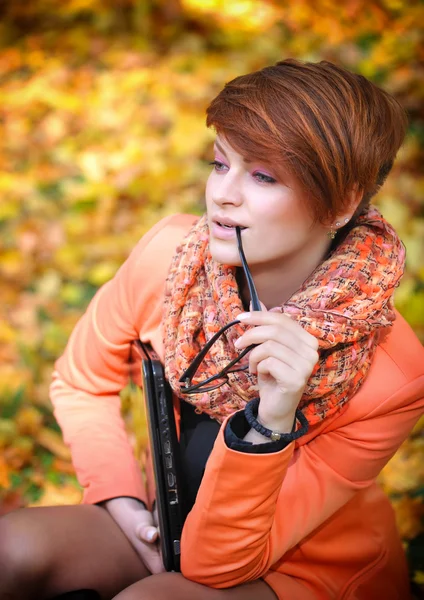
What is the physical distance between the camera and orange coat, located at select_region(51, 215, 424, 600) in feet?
4.32

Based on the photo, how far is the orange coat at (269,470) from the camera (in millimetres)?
1316

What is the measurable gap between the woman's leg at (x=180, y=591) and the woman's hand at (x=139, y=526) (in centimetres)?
13

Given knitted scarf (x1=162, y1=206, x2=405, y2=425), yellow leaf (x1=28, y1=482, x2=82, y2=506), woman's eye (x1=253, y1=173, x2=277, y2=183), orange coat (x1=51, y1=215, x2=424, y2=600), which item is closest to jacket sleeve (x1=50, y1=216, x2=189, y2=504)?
orange coat (x1=51, y1=215, x2=424, y2=600)

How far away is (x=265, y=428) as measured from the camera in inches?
49.9

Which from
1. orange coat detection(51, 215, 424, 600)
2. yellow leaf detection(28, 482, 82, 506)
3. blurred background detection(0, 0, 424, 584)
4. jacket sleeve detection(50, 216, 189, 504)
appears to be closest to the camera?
orange coat detection(51, 215, 424, 600)

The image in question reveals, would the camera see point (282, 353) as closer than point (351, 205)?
Yes

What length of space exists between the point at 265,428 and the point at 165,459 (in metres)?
0.30

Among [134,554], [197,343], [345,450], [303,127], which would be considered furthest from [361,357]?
[134,554]

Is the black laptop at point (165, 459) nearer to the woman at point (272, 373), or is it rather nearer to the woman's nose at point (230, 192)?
the woman at point (272, 373)

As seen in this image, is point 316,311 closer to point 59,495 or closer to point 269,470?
point 269,470

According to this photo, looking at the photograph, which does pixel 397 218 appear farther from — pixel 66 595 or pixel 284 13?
pixel 66 595

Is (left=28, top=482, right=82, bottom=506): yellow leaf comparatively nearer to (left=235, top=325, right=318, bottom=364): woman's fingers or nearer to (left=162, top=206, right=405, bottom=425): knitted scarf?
(left=162, top=206, right=405, bottom=425): knitted scarf

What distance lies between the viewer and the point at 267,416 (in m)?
1.26

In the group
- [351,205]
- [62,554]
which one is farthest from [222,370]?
[62,554]
